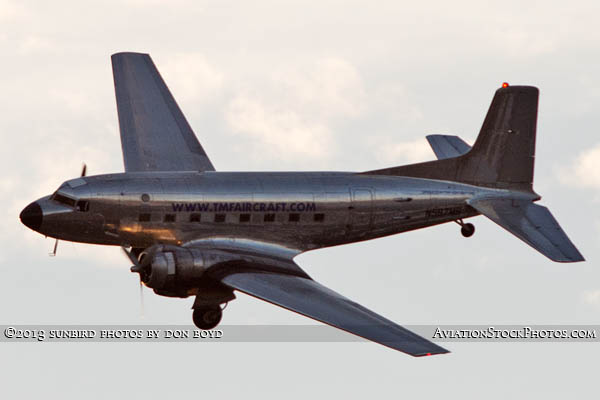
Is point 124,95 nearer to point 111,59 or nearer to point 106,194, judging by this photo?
point 111,59

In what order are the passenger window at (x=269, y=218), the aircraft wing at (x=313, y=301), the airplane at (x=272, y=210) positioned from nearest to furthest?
the aircraft wing at (x=313, y=301) → the airplane at (x=272, y=210) → the passenger window at (x=269, y=218)

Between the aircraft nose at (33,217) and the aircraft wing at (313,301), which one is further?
the aircraft nose at (33,217)

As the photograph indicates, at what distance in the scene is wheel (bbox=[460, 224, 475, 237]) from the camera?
4456cm

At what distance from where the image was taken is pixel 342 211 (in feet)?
140

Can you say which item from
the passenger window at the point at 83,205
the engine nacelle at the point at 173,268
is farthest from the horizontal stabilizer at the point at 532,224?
the passenger window at the point at 83,205

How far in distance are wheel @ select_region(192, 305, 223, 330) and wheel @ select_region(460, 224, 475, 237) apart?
9.04 meters

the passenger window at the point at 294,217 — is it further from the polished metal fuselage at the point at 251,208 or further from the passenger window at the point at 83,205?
the passenger window at the point at 83,205

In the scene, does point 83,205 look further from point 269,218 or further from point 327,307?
point 327,307

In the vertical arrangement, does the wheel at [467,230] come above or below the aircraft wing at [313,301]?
above

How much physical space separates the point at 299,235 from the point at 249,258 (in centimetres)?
249

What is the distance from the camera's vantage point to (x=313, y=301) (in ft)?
125

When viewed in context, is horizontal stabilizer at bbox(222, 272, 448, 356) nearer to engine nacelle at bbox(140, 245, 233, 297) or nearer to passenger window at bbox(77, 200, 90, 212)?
engine nacelle at bbox(140, 245, 233, 297)

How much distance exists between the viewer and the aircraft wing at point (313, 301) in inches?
1391

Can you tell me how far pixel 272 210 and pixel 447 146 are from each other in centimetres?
862
